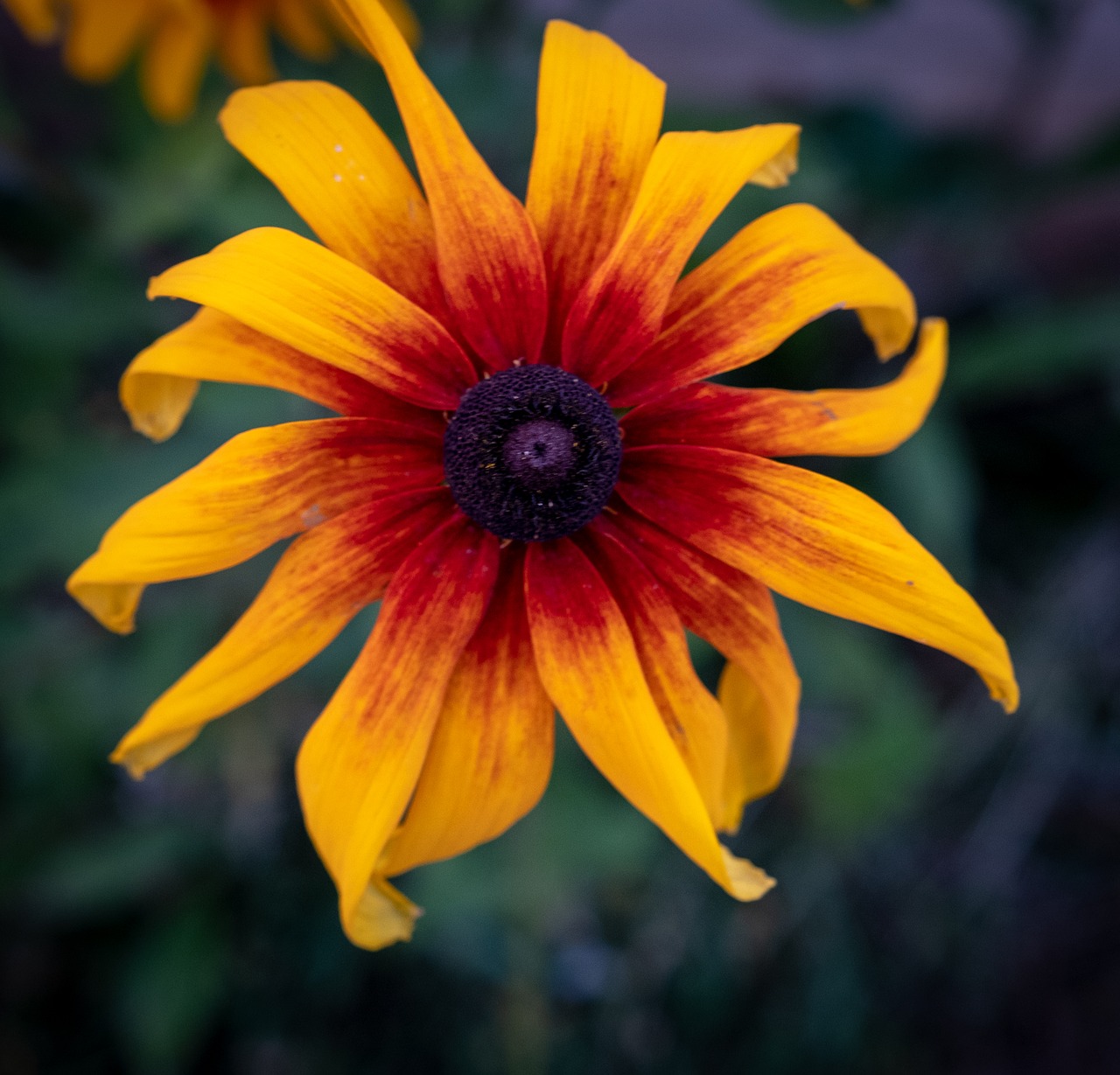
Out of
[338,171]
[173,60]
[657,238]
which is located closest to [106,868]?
[173,60]

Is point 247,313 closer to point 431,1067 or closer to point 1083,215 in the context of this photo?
point 431,1067

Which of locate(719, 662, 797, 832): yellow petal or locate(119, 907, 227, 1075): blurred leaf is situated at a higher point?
locate(719, 662, 797, 832): yellow petal

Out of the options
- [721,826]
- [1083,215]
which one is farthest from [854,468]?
[721,826]

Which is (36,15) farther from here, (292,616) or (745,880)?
(745,880)

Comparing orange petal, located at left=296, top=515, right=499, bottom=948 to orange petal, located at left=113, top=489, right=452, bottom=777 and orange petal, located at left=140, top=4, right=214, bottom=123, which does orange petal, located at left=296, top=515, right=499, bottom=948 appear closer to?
orange petal, located at left=113, top=489, right=452, bottom=777

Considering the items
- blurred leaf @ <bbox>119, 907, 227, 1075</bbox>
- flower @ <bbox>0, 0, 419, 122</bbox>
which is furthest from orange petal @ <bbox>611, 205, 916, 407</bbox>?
blurred leaf @ <bbox>119, 907, 227, 1075</bbox>
